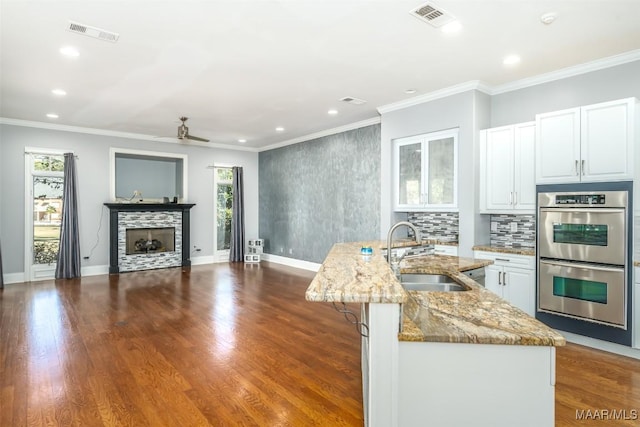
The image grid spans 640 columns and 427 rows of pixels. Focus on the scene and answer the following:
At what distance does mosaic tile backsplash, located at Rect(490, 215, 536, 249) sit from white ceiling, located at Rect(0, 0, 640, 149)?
1.72 meters

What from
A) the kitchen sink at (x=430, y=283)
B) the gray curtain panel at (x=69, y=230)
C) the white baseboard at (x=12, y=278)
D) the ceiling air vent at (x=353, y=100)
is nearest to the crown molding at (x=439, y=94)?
the ceiling air vent at (x=353, y=100)

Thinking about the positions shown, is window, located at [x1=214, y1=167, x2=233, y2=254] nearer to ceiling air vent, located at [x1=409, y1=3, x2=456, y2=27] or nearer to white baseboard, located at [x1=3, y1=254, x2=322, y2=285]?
white baseboard, located at [x1=3, y1=254, x2=322, y2=285]

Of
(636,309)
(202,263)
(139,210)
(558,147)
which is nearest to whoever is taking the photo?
(636,309)

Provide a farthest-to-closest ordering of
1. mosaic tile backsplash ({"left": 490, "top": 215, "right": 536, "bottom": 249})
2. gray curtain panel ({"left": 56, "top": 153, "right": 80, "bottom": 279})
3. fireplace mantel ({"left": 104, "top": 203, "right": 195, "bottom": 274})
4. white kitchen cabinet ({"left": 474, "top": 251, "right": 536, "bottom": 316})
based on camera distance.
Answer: fireplace mantel ({"left": 104, "top": 203, "right": 195, "bottom": 274}) → gray curtain panel ({"left": 56, "top": 153, "right": 80, "bottom": 279}) → mosaic tile backsplash ({"left": 490, "top": 215, "right": 536, "bottom": 249}) → white kitchen cabinet ({"left": 474, "top": 251, "right": 536, "bottom": 316})

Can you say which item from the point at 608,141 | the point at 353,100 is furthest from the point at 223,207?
the point at 608,141

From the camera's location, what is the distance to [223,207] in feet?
29.7

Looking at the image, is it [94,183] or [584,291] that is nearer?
[584,291]

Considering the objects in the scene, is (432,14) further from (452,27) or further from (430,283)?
(430,283)

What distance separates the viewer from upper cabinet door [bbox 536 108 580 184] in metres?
3.61

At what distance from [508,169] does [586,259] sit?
1.29 m

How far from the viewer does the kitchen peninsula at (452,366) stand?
1.45 metres

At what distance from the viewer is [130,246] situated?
7.75 metres

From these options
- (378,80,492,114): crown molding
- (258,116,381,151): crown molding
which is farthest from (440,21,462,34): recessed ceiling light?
(258,116,381,151): crown molding

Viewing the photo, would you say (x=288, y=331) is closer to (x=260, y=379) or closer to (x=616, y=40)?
(x=260, y=379)
